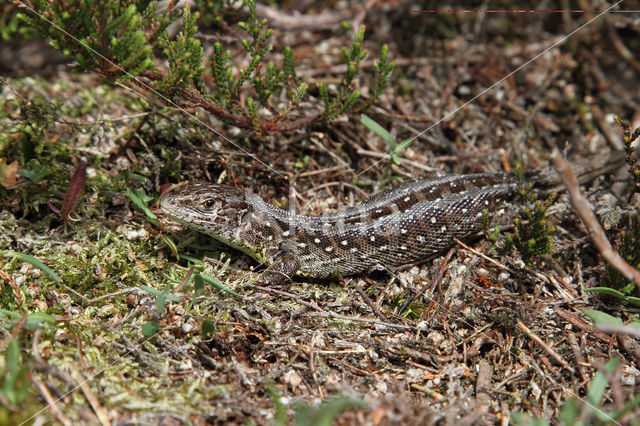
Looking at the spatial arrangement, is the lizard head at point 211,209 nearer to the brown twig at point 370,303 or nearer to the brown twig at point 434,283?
the brown twig at point 370,303

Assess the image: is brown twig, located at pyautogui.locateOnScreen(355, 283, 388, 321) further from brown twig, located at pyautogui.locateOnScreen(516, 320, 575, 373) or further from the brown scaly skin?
brown twig, located at pyautogui.locateOnScreen(516, 320, 575, 373)

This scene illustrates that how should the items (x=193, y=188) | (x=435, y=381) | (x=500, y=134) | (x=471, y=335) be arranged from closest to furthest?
(x=435, y=381) → (x=471, y=335) → (x=193, y=188) → (x=500, y=134)

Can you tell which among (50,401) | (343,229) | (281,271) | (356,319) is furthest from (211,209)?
(50,401)

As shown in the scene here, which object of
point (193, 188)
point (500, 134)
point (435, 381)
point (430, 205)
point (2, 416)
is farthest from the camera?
point (500, 134)

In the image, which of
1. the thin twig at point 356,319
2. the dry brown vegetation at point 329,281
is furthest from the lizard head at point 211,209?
the thin twig at point 356,319

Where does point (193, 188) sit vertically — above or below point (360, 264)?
above

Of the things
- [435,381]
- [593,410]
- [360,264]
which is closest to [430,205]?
[360,264]

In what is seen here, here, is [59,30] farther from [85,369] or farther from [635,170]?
[635,170]
